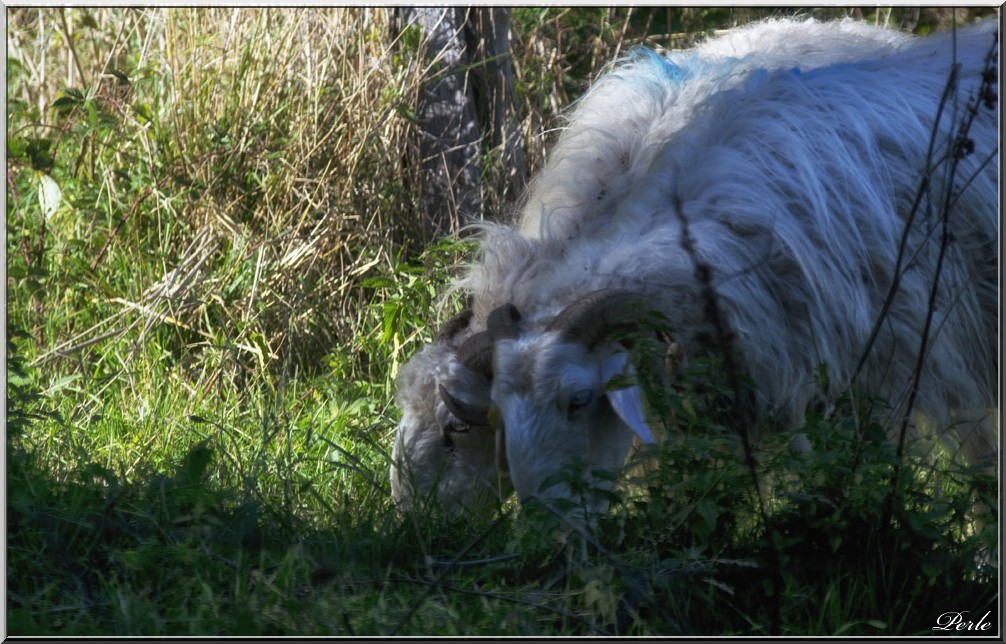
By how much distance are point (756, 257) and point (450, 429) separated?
3.91 ft

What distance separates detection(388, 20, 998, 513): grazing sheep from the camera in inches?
143

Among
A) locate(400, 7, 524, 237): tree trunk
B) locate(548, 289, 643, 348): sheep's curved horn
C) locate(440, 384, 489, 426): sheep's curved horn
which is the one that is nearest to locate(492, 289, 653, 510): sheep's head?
locate(548, 289, 643, 348): sheep's curved horn

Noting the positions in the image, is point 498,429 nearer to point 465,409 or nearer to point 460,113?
point 465,409

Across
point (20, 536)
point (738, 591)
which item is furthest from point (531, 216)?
point (20, 536)

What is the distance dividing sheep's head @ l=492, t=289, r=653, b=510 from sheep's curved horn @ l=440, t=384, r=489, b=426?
0.46ft

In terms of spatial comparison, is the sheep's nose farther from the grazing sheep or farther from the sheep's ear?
the sheep's ear

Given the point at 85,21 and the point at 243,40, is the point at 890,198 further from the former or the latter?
the point at 85,21

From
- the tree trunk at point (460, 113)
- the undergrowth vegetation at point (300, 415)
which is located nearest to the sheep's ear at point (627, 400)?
the undergrowth vegetation at point (300, 415)

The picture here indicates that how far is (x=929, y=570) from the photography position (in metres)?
3.01

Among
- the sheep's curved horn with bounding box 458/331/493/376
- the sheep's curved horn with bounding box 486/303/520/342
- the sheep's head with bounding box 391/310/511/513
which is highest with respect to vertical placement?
the sheep's curved horn with bounding box 486/303/520/342

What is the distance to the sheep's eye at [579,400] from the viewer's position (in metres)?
3.61

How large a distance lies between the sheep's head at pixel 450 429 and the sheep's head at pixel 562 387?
159mm

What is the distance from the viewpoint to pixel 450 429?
3992mm

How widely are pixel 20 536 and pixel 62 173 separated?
10.2ft
